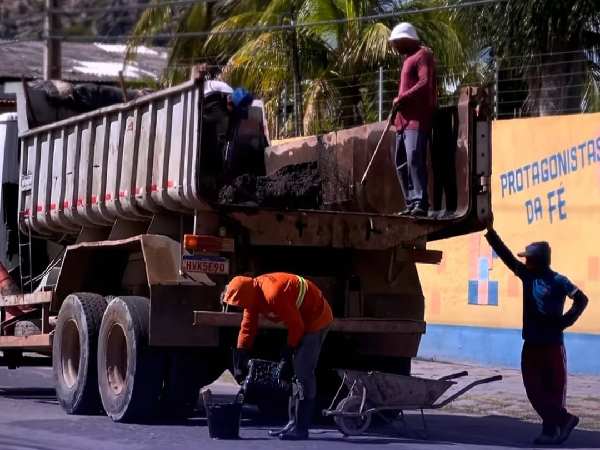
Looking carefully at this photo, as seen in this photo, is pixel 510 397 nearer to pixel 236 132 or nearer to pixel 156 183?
pixel 236 132

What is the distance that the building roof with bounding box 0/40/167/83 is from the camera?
1340 inches

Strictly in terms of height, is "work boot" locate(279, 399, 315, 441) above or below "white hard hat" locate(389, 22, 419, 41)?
below

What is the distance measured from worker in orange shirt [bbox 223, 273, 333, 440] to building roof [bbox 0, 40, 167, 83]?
23175mm

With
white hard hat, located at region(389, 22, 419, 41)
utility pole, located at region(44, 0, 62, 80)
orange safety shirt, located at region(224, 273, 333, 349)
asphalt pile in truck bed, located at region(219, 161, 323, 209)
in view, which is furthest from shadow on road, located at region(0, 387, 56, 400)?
utility pole, located at region(44, 0, 62, 80)

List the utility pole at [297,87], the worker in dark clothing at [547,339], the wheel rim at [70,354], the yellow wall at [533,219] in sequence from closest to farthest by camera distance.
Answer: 1. the worker in dark clothing at [547,339]
2. the wheel rim at [70,354]
3. the yellow wall at [533,219]
4. the utility pole at [297,87]

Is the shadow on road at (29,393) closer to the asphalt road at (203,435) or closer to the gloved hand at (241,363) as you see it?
the asphalt road at (203,435)

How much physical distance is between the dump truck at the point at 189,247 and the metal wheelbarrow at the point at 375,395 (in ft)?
1.85

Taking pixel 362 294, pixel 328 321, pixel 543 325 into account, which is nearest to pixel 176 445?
pixel 328 321

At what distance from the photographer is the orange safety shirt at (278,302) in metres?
9.07

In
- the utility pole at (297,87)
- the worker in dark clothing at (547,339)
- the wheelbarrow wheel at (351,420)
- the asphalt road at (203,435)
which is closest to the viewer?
the asphalt road at (203,435)

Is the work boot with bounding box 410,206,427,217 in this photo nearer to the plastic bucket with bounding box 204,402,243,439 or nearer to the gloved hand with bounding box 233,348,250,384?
the gloved hand with bounding box 233,348,250,384

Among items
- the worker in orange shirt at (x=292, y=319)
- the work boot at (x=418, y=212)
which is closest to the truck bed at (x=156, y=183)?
the work boot at (x=418, y=212)

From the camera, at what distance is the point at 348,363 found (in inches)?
427

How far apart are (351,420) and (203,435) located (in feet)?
3.77
